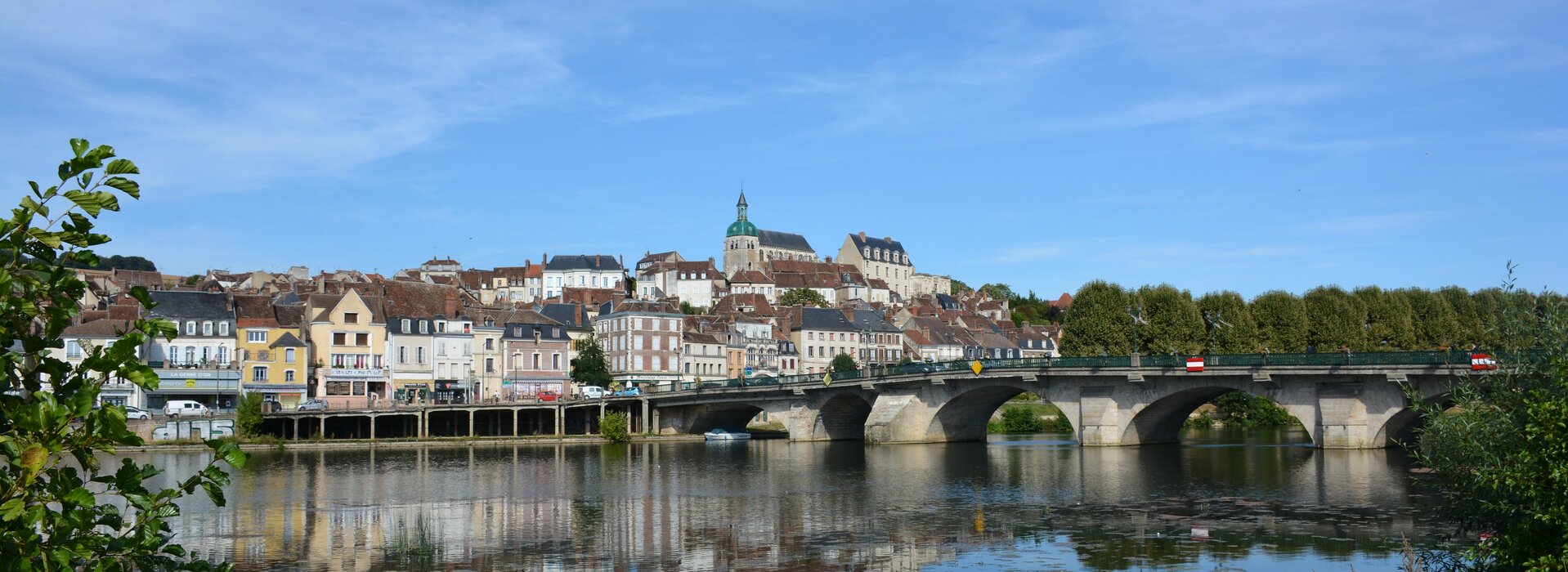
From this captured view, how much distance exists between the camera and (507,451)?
67062mm

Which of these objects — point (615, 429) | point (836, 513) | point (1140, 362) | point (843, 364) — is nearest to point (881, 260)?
point (843, 364)

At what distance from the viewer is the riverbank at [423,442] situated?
224 feet

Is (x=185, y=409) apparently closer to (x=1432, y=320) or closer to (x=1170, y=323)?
(x=1170, y=323)

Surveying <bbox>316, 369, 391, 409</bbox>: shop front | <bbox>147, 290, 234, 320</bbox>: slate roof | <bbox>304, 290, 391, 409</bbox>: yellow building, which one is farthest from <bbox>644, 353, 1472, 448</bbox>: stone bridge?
<bbox>147, 290, 234, 320</bbox>: slate roof

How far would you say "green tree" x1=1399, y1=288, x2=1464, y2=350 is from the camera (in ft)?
245

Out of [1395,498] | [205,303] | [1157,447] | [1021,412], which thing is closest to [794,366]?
[1021,412]

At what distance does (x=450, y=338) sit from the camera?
89938mm

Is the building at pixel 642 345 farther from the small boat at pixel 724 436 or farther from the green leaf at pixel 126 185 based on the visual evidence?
the green leaf at pixel 126 185

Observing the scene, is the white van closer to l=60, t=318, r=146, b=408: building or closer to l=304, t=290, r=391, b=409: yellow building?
l=60, t=318, r=146, b=408: building

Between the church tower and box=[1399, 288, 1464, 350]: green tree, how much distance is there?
11871 centimetres

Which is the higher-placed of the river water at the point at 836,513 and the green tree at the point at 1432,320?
the green tree at the point at 1432,320

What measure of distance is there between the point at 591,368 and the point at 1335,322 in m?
47.4

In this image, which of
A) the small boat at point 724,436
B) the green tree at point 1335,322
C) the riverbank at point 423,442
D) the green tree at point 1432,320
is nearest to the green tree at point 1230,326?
the green tree at point 1335,322

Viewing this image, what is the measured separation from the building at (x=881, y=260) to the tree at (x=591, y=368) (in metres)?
95.9
